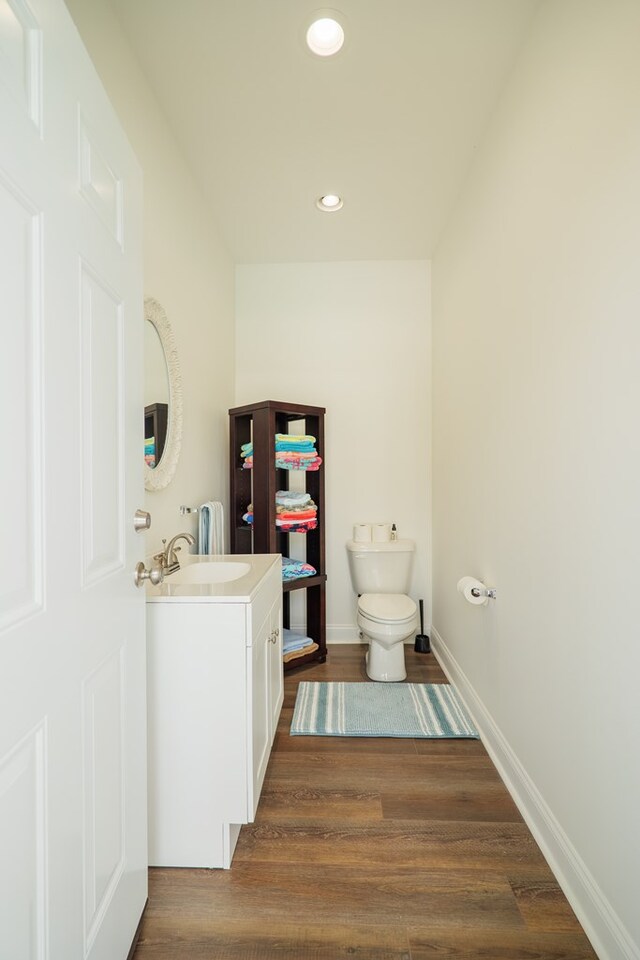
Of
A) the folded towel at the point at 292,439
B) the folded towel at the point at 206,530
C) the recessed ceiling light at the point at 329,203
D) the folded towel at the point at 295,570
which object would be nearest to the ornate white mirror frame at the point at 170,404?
the folded towel at the point at 206,530

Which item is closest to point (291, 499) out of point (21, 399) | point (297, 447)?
point (297, 447)

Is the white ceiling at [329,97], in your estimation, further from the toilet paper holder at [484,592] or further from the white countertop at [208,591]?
the toilet paper holder at [484,592]

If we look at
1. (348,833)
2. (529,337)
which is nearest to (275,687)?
(348,833)

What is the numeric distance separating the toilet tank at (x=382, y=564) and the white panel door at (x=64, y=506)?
1.97m

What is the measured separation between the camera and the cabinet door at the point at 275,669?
5.79 feet

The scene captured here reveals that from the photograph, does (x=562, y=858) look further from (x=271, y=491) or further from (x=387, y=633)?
(x=271, y=491)

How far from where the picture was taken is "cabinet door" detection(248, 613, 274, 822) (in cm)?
139

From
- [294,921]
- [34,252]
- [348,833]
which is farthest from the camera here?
[348,833]

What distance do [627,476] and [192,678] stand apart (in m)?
1.26

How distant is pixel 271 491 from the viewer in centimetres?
259

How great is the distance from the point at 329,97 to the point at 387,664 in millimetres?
2661

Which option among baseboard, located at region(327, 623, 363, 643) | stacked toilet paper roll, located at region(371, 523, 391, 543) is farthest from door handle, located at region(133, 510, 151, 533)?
baseboard, located at region(327, 623, 363, 643)

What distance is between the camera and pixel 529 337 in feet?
5.08

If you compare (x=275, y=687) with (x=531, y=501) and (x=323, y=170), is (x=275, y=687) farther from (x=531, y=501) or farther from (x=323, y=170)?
(x=323, y=170)
